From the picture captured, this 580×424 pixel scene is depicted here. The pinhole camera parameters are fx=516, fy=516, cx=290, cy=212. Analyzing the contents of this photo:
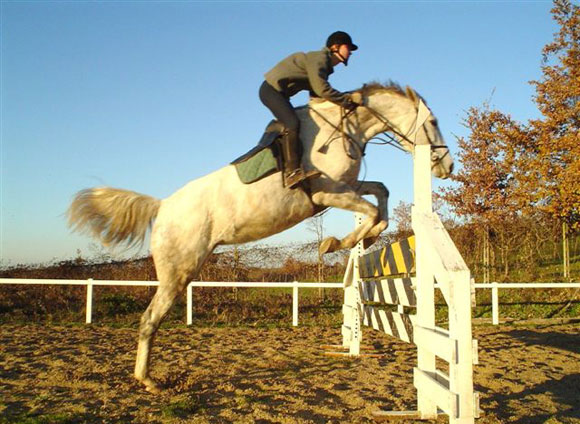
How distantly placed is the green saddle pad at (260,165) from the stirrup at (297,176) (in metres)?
0.14

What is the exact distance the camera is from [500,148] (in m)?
13.1

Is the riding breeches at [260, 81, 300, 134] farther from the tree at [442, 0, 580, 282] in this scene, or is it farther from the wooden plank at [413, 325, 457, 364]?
the tree at [442, 0, 580, 282]

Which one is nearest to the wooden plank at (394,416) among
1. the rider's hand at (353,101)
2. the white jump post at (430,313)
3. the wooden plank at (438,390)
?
the white jump post at (430,313)

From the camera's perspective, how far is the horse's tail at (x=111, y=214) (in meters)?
5.01

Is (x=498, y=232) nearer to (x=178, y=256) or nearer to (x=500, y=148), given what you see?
(x=500, y=148)

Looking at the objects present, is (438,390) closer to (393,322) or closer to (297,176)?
(393,322)

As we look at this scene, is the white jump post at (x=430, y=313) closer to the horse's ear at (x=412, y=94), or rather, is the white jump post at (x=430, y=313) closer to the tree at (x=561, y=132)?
the horse's ear at (x=412, y=94)

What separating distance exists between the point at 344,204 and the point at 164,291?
1844mm

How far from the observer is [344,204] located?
14.5ft

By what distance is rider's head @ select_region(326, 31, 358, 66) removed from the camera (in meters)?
4.43

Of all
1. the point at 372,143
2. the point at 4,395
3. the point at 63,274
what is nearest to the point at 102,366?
the point at 4,395

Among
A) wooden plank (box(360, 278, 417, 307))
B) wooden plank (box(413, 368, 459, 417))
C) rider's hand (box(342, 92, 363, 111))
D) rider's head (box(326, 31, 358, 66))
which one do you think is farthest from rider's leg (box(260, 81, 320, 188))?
wooden plank (box(413, 368, 459, 417))

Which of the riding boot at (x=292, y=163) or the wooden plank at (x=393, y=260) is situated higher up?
the riding boot at (x=292, y=163)

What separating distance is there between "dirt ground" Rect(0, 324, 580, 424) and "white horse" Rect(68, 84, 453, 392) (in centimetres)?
63
